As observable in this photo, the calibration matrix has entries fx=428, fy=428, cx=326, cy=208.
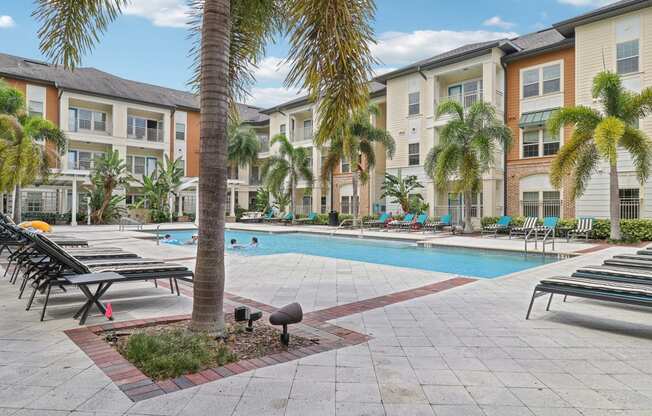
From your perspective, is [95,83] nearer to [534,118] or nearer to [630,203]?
[534,118]

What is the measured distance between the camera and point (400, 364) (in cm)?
385

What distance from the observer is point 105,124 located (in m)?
35.4

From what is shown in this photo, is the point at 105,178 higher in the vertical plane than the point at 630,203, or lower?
higher

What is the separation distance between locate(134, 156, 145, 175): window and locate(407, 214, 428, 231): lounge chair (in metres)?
24.8

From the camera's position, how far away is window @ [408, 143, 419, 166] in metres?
27.7

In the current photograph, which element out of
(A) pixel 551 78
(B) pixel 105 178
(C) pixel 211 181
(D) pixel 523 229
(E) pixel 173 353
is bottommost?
(E) pixel 173 353

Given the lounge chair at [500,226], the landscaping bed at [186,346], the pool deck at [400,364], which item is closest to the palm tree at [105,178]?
the lounge chair at [500,226]

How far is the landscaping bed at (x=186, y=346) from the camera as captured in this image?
11.8 ft

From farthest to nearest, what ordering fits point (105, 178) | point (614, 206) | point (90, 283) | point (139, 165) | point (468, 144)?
point (139, 165)
point (105, 178)
point (468, 144)
point (614, 206)
point (90, 283)

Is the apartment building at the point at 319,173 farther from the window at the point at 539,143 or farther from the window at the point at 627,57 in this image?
the window at the point at 627,57

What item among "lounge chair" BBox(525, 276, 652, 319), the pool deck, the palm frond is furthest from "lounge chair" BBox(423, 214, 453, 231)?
the palm frond

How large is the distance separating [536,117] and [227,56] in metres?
22.3

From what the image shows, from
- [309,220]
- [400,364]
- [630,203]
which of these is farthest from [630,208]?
[400,364]

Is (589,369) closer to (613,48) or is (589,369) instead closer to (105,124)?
(613,48)
